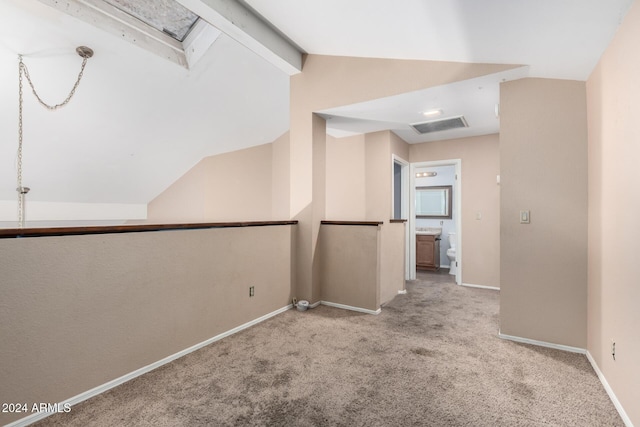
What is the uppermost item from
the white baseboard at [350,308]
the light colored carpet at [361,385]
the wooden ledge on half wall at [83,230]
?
the wooden ledge on half wall at [83,230]

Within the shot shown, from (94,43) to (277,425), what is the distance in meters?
3.31

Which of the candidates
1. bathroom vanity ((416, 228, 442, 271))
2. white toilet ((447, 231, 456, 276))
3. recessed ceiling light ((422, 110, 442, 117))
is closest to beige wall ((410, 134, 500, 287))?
white toilet ((447, 231, 456, 276))

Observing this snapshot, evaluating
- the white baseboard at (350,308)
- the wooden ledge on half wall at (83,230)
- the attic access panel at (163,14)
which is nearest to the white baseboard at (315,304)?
the white baseboard at (350,308)

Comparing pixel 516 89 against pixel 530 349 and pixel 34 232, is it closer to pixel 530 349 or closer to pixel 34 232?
pixel 530 349

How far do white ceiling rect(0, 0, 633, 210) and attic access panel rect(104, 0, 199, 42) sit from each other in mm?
285

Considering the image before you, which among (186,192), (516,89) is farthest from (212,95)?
(516,89)

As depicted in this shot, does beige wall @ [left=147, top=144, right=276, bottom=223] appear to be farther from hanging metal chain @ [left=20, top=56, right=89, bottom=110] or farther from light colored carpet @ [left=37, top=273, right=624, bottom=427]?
light colored carpet @ [left=37, top=273, right=624, bottom=427]

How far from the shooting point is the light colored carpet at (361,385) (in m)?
1.57

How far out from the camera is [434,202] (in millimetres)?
6379

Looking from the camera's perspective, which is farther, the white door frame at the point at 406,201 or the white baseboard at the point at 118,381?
the white door frame at the point at 406,201

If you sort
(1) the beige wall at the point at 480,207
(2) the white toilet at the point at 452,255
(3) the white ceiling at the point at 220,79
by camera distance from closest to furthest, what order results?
(3) the white ceiling at the point at 220,79
(1) the beige wall at the point at 480,207
(2) the white toilet at the point at 452,255

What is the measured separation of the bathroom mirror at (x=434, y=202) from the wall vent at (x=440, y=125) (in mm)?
2367

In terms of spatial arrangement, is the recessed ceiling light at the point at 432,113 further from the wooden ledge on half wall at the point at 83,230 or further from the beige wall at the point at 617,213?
the wooden ledge on half wall at the point at 83,230

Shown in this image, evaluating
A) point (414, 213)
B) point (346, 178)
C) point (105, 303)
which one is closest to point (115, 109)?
point (105, 303)
